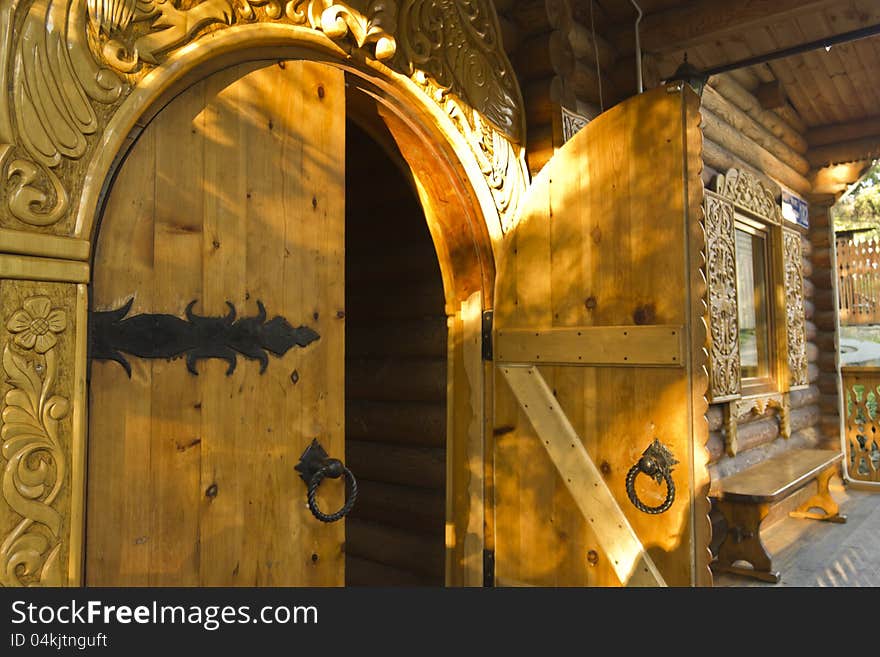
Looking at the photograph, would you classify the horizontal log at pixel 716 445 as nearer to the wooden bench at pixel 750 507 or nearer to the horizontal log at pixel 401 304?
the wooden bench at pixel 750 507

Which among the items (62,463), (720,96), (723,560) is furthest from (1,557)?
(720,96)

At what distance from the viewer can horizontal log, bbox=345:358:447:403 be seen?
362 centimetres

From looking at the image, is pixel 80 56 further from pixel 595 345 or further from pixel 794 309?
pixel 794 309

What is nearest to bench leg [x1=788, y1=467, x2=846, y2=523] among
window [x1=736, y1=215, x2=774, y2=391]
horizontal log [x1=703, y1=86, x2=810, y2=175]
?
window [x1=736, y1=215, x2=774, y2=391]

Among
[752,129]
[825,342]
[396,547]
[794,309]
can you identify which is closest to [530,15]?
[396,547]

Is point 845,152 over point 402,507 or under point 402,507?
over

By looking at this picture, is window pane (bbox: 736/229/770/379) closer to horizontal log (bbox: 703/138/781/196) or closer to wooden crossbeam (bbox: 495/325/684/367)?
horizontal log (bbox: 703/138/781/196)

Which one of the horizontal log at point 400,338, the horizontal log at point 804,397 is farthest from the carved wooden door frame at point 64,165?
the horizontal log at point 804,397

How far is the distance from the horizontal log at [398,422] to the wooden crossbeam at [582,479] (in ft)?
3.14

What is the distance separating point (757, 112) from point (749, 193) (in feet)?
3.14

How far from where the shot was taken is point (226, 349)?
1823 millimetres

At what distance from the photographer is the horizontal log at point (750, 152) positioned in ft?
16.6

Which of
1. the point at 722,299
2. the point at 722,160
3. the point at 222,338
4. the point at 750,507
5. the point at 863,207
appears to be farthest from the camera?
the point at 863,207

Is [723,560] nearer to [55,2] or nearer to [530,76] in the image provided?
[530,76]
